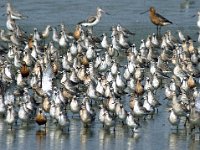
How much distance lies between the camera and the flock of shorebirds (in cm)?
3275

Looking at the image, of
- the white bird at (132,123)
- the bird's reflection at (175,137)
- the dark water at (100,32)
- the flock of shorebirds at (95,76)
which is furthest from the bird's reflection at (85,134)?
the bird's reflection at (175,137)

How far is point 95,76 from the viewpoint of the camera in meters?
38.4

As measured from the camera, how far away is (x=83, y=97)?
118ft

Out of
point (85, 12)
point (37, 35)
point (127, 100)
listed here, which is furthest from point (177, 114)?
point (85, 12)

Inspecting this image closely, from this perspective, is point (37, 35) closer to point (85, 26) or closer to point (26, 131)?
point (85, 26)

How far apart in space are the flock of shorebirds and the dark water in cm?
36

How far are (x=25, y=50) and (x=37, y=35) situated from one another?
3.91 m

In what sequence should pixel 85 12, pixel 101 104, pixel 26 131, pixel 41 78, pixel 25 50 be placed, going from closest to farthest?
pixel 26 131 → pixel 101 104 → pixel 41 78 → pixel 25 50 → pixel 85 12

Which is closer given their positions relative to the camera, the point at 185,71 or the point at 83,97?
the point at 83,97

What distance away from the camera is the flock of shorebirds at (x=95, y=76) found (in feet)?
107

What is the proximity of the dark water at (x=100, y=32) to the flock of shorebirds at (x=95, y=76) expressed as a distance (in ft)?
1.17

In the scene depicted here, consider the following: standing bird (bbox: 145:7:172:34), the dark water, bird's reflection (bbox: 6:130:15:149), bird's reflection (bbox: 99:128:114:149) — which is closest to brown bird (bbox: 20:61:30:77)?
the dark water

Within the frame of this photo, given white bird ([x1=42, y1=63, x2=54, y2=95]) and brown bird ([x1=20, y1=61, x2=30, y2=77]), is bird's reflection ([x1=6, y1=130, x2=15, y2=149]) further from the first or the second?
brown bird ([x1=20, y1=61, x2=30, y2=77])

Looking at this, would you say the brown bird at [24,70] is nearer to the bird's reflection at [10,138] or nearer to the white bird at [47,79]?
the white bird at [47,79]
